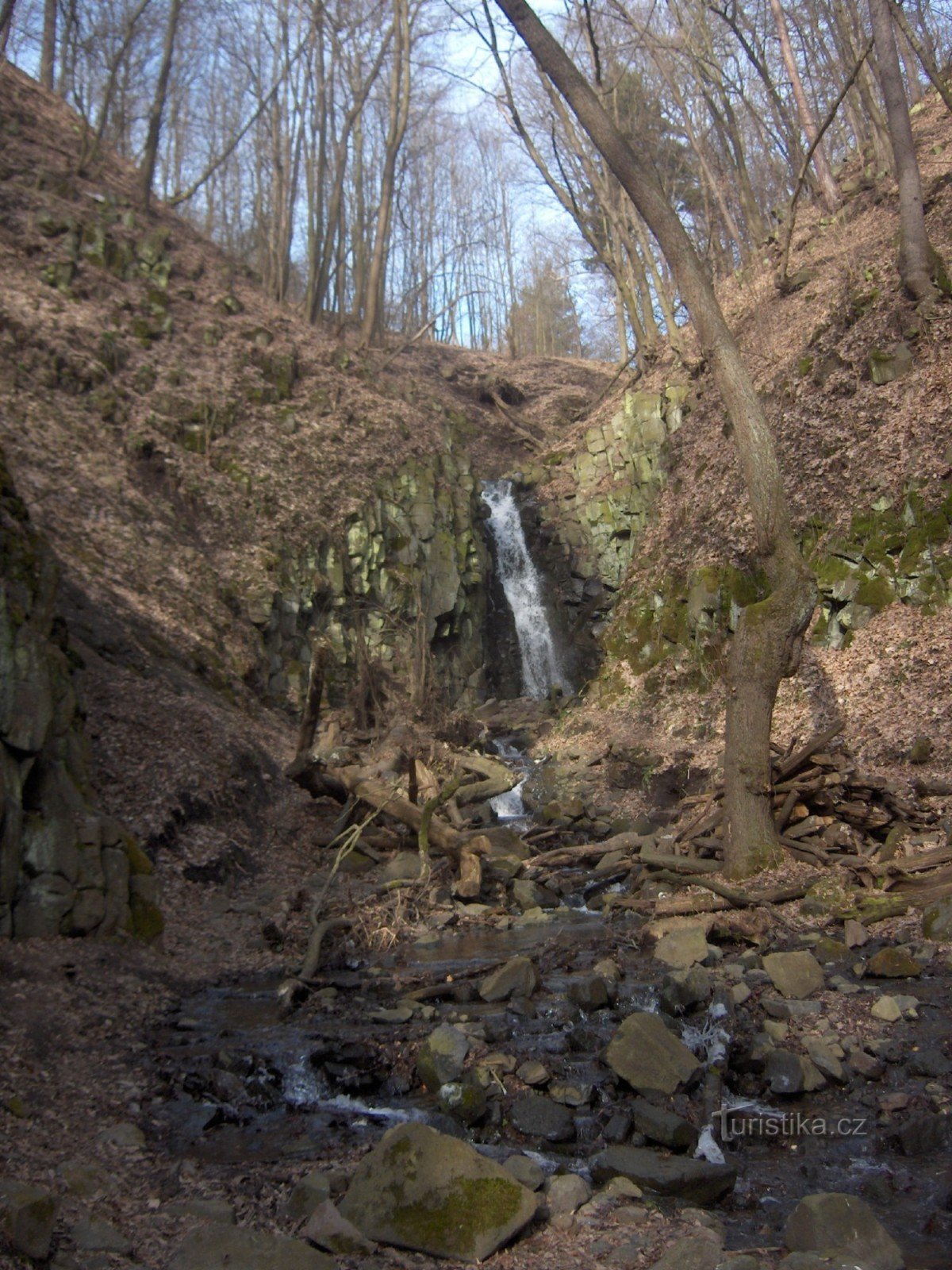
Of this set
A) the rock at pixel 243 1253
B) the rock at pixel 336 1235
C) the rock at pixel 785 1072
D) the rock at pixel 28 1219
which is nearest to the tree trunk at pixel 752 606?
the rock at pixel 785 1072

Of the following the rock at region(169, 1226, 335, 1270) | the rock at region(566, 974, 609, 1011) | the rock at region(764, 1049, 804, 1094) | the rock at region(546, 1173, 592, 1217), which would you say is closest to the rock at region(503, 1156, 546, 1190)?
the rock at region(546, 1173, 592, 1217)

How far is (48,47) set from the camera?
83.7 feet

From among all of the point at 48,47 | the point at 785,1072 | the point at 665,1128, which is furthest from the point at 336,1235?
the point at 48,47

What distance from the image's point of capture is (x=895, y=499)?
12383 millimetres

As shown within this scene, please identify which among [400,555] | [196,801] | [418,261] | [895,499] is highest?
[418,261]

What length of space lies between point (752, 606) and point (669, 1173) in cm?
527

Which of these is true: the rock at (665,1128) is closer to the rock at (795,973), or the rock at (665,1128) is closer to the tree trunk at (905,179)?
the rock at (795,973)

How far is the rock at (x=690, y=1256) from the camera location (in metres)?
3.16

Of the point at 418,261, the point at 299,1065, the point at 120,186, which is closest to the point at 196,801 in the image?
the point at 299,1065

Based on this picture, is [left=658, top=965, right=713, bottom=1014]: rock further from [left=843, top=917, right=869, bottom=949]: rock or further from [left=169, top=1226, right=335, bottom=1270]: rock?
[left=169, top=1226, right=335, bottom=1270]: rock

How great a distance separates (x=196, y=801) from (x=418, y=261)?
30.6 m

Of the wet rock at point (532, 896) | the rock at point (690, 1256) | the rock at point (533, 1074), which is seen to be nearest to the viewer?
the rock at point (690, 1256)

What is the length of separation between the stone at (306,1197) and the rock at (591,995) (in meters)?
2.57

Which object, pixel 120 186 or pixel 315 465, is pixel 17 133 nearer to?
pixel 120 186
